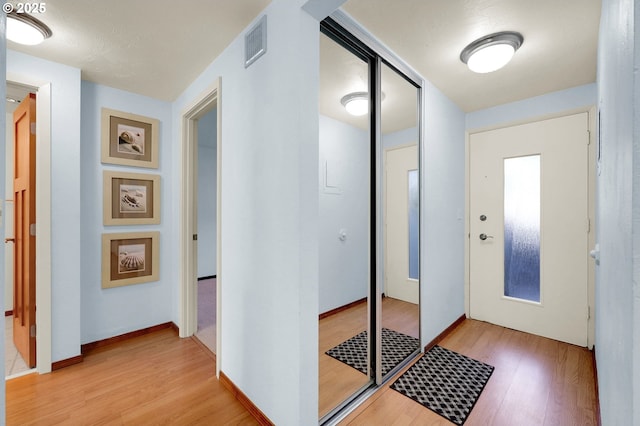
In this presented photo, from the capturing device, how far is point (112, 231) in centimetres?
253

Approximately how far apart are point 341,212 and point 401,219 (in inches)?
30.7

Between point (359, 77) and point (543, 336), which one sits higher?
point (359, 77)

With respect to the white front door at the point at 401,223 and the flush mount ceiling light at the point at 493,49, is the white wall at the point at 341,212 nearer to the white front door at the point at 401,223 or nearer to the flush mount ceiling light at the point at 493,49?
the white front door at the point at 401,223

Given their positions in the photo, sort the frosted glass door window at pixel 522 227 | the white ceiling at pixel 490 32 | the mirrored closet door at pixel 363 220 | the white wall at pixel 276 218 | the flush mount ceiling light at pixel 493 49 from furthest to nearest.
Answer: the frosted glass door window at pixel 522 227 < the mirrored closet door at pixel 363 220 < the flush mount ceiling light at pixel 493 49 < the white ceiling at pixel 490 32 < the white wall at pixel 276 218

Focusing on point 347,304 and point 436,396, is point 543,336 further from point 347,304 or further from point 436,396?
point 347,304

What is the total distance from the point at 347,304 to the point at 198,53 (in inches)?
90.1

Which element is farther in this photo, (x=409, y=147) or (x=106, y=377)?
(x=409, y=147)

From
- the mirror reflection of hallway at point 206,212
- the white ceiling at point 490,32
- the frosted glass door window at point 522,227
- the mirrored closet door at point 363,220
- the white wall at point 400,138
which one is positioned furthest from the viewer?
the mirror reflection of hallway at point 206,212

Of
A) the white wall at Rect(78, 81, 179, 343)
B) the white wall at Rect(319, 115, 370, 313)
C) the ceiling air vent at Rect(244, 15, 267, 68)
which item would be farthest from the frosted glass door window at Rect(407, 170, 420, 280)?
the white wall at Rect(78, 81, 179, 343)

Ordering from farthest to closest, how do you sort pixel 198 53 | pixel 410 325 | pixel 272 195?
1. pixel 410 325
2. pixel 198 53
3. pixel 272 195

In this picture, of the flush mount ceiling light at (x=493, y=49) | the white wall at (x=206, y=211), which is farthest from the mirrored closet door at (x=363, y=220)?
the white wall at (x=206, y=211)

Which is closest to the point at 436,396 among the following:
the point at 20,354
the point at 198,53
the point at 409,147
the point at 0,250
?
the point at 409,147

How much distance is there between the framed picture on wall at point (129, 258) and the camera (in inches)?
98.3

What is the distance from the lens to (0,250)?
676 millimetres
